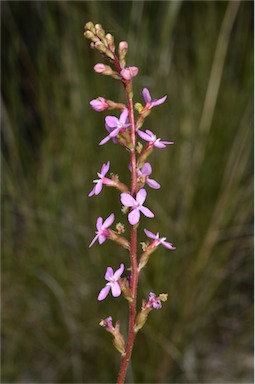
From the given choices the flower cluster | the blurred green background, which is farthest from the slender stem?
Answer: the blurred green background

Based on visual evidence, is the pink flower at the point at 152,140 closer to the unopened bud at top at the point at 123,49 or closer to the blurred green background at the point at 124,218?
the unopened bud at top at the point at 123,49

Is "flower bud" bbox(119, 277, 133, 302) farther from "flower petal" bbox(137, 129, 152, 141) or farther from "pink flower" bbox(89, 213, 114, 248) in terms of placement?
"flower petal" bbox(137, 129, 152, 141)

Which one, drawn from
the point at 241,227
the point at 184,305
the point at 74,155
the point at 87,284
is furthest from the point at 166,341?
the point at 74,155

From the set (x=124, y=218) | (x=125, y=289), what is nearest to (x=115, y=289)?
(x=125, y=289)

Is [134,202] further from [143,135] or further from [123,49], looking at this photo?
[123,49]

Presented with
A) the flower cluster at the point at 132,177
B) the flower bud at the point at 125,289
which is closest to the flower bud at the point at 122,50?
the flower cluster at the point at 132,177

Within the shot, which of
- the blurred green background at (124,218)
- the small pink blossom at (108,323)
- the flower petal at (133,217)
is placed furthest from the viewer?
the blurred green background at (124,218)

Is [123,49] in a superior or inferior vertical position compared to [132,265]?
superior
